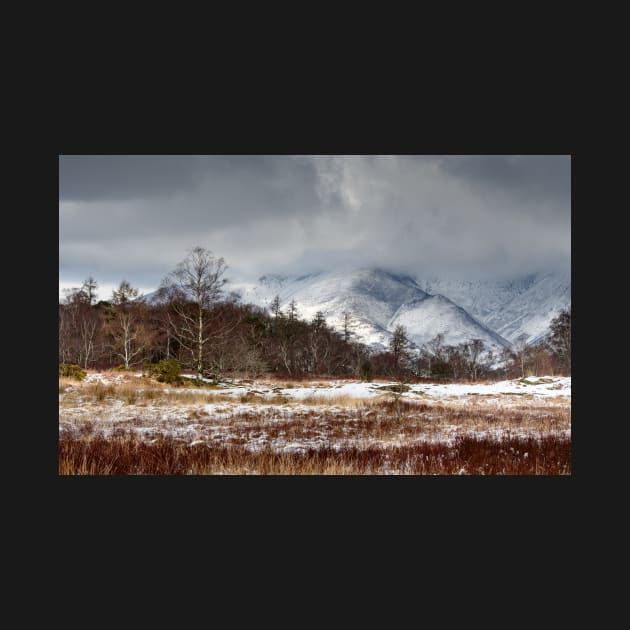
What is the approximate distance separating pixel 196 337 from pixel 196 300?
2.47m

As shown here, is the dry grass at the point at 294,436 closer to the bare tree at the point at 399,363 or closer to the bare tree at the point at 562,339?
the bare tree at the point at 562,339

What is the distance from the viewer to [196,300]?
2117cm

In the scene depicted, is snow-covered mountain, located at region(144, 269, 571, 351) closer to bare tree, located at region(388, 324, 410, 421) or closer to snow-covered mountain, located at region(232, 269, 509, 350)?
snow-covered mountain, located at region(232, 269, 509, 350)

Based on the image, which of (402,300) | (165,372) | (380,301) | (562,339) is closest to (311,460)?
(562,339)

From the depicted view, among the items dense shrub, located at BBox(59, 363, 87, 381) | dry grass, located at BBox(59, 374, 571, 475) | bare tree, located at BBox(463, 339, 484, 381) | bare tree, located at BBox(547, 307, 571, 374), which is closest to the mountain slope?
bare tree, located at BBox(463, 339, 484, 381)

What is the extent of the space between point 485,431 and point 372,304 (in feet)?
481

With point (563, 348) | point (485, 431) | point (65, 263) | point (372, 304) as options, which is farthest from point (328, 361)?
point (372, 304)

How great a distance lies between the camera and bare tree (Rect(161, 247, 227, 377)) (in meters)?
18.6

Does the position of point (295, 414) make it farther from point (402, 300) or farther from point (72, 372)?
point (402, 300)

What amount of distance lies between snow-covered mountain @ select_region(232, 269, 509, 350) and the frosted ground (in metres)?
102

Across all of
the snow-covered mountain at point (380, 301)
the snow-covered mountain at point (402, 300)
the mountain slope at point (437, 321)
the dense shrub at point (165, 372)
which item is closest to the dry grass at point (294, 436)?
the dense shrub at point (165, 372)

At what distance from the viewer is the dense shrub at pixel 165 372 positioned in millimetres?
17562

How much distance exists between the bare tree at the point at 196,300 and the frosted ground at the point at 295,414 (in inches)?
157

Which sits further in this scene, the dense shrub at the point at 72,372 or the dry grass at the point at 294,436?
the dense shrub at the point at 72,372
